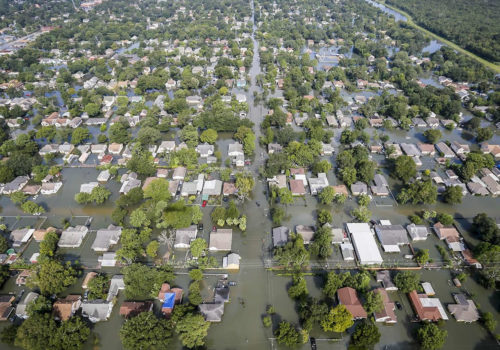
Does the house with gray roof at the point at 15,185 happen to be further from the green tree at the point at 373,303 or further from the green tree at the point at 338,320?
the green tree at the point at 373,303

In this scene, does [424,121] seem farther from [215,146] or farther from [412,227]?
[215,146]

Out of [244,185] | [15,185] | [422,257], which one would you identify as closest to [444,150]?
[422,257]

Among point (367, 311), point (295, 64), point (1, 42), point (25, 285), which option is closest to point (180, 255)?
point (25, 285)

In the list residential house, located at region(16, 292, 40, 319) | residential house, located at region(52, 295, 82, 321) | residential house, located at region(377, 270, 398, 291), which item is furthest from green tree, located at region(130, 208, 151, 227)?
residential house, located at region(377, 270, 398, 291)

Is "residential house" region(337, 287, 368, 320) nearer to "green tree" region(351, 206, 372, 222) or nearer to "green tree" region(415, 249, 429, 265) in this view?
"green tree" region(415, 249, 429, 265)

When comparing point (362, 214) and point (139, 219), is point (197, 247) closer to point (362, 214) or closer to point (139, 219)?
point (139, 219)
